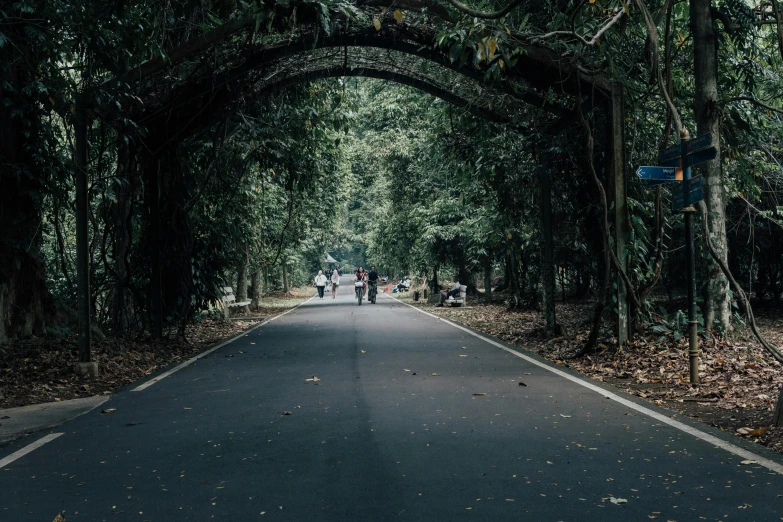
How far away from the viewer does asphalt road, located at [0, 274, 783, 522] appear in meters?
4.97

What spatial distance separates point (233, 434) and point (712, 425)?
4.51 meters

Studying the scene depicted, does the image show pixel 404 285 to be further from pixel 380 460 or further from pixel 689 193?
pixel 380 460

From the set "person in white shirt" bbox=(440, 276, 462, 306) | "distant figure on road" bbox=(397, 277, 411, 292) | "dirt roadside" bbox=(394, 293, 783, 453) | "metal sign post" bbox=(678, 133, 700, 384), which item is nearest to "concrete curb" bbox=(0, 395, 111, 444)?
"dirt roadside" bbox=(394, 293, 783, 453)

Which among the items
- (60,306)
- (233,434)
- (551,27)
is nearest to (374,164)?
(60,306)

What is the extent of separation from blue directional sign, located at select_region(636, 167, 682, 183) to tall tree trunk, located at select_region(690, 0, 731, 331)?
1.94 metres

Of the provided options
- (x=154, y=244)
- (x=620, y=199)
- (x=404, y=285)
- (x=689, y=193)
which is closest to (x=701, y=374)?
(x=689, y=193)

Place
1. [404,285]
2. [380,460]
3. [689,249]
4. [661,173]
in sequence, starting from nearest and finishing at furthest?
1. [380,460]
2. [689,249]
3. [661,173]
4. [404,285]

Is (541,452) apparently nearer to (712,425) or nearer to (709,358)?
(712,425)

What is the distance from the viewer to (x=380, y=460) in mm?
6172

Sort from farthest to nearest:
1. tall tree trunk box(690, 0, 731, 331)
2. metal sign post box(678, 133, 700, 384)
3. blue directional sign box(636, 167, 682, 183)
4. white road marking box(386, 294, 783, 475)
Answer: tall tree trunk box(690, 0, 731, 331) → blue directional sign box(636, 167, 682, 183) → metal sign post box(678, 133, 700, 384) → white road marking box(386, 294, 783, 475)

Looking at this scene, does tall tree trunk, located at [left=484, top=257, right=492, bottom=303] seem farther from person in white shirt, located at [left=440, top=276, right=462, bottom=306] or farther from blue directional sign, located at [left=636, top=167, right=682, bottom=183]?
blue directional sign, located at [left=636, top=167, right=682, bottom=183]

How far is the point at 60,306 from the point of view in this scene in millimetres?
19125

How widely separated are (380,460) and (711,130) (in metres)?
8.52

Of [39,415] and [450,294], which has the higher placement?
[450,294]
